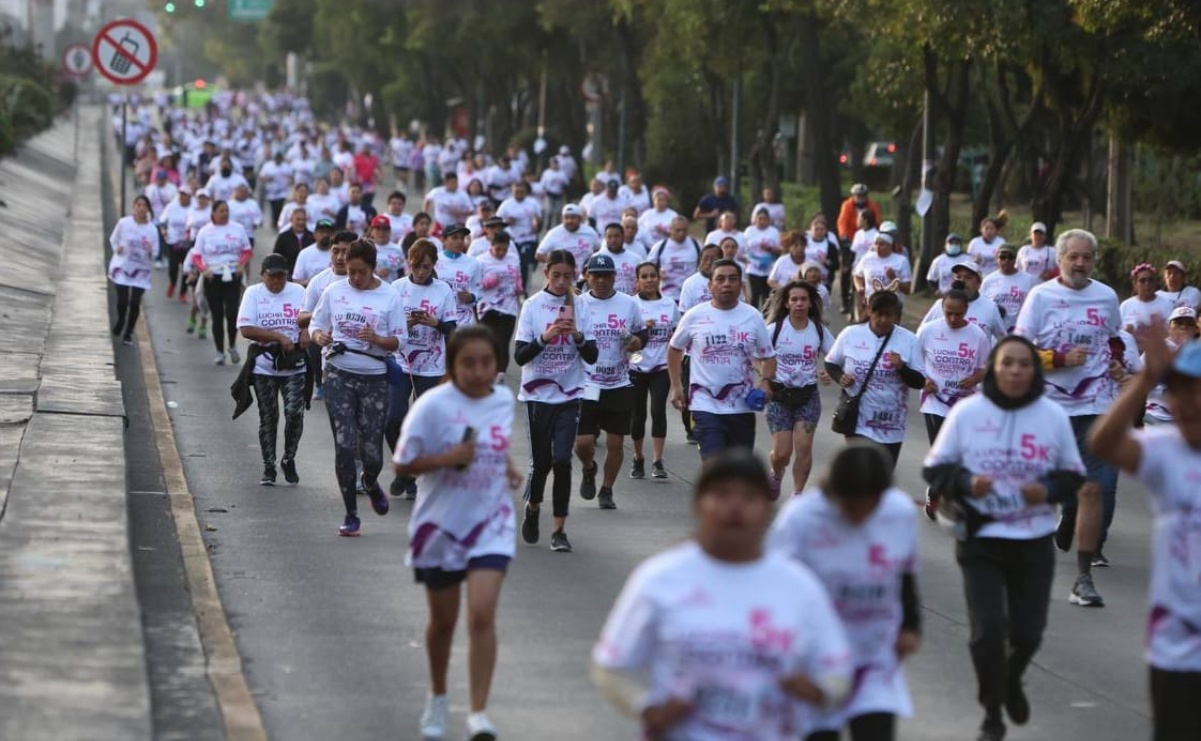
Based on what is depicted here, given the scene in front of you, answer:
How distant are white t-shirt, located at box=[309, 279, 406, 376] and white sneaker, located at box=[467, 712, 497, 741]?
5.53 metres

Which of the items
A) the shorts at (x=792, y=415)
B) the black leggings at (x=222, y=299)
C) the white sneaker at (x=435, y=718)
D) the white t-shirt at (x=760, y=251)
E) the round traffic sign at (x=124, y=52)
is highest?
the round traffic sign at (x=124, y=52)

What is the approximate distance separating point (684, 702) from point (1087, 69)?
83.6ft

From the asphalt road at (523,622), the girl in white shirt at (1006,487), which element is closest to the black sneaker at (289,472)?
→ the asphalt road at (523,622)

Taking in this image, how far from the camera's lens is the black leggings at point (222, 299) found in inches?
926

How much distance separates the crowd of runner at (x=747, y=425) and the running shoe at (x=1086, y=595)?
0.02m

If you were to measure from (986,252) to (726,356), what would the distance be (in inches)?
505

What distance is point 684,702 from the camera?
19.5ft

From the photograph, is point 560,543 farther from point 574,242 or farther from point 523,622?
point 574,242

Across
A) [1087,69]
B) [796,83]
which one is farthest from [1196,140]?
[796,83]

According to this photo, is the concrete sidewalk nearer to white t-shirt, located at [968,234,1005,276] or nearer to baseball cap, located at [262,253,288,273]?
baseball cap, located at [262,253,288,273]

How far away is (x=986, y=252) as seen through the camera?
85.7ft

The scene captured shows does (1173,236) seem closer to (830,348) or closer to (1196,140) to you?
(1196,140)

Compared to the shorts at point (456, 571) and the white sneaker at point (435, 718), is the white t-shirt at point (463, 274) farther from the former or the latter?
the white sneaker at point (435, 718)

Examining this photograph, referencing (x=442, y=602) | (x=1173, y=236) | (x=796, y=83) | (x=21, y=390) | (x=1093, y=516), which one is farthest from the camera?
(x=796, y=83)
